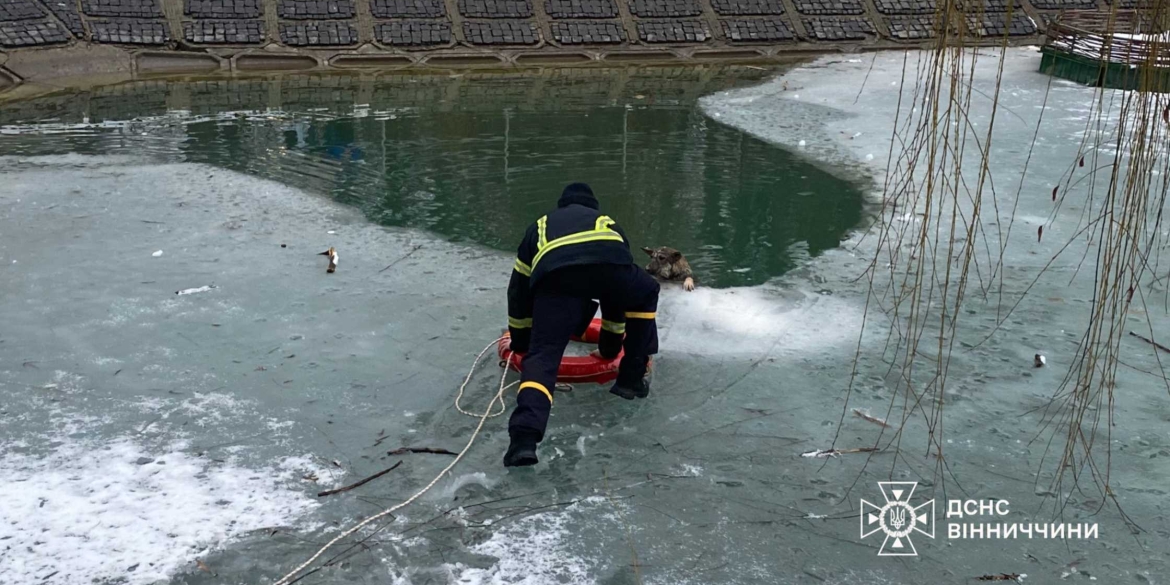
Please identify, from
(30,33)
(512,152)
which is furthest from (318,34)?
(512,152)

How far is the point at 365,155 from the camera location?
383 inches

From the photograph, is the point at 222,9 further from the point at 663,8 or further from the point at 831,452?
the point at 831,452

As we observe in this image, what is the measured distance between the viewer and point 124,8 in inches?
561

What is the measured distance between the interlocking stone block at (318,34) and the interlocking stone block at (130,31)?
159 centimetres

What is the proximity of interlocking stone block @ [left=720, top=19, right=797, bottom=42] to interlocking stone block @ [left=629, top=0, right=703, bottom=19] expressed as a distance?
501 millimetres

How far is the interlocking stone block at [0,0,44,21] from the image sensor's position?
13.4 m

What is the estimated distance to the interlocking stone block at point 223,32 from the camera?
1419cm

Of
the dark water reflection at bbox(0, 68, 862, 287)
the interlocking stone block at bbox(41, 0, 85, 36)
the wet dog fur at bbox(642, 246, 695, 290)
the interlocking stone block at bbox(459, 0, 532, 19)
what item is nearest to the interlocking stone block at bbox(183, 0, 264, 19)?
the interlocking stone block at bbox(41, 0, 85, 36)

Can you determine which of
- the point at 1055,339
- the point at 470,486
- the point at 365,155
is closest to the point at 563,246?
the point at 470,486

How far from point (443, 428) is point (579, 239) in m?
1.05

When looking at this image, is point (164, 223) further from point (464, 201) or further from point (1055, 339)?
point (1055, 339)

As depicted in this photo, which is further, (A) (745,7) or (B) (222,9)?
(A) (745,7)

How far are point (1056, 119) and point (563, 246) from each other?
8420 mm

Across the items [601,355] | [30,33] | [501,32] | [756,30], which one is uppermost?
[756,30]
